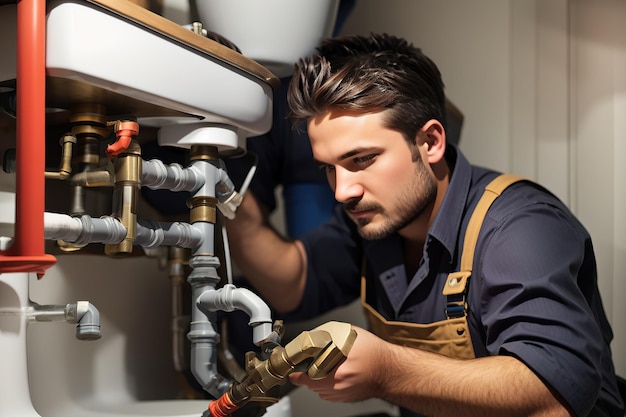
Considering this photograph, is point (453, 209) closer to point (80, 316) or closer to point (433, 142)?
point (433, 142)

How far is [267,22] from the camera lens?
107cm

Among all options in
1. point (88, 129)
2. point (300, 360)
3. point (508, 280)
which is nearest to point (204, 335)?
point (300, 360)

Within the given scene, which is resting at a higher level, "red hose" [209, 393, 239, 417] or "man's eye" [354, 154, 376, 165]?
"man's eye" [354, 154, 376, 165]

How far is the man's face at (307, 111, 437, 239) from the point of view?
1062 millimetres

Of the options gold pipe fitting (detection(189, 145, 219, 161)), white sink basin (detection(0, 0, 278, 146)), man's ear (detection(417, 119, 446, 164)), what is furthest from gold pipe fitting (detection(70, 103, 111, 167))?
man's ear (detection(417, 119, 446, 164))

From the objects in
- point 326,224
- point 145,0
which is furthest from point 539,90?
point 145,0

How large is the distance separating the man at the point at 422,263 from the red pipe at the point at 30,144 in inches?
14.1

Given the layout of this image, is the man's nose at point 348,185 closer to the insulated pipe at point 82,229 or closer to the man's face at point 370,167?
the man's face at point 370,167

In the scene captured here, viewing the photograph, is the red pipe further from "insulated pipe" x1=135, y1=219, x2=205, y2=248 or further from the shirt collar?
the shirt collar

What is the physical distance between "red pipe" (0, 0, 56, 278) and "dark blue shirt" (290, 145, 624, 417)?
1.93ft

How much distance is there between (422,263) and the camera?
45.1 inches

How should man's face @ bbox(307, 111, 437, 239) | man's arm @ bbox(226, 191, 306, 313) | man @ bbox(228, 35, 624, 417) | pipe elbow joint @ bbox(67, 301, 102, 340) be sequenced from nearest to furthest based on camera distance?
pipe elbow joint @ bbox(67, 301, 102, 340)
man @ bbox(228, 35, 624, 417)
man's face @ bbox(307, 111, 437, 239)
man's arm @ bbox(226, 191, 306, 313)

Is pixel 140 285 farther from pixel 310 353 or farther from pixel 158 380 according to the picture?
pixel 310 353

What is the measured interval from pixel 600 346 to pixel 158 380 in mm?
698
